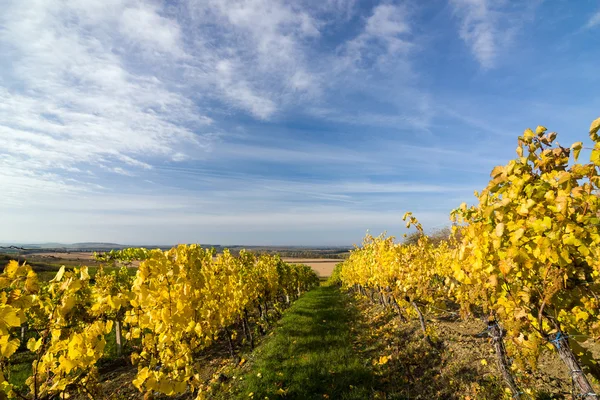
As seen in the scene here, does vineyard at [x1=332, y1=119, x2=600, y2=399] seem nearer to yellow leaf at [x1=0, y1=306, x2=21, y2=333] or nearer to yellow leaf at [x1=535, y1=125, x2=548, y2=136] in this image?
yellow leaf at [x1=535, y1=125, x2=548, y2=136]

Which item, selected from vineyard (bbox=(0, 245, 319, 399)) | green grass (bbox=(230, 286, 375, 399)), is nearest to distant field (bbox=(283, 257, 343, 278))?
green grass (bbox=(230, 286, 375, 399))

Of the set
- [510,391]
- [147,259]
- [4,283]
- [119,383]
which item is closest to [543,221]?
[4,283]

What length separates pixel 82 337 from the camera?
2.85 m

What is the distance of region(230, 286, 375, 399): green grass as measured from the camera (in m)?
6.95

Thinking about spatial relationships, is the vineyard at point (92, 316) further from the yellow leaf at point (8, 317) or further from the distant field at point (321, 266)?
the distant field at point (321, 266)

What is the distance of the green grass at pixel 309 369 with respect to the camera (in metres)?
6.95

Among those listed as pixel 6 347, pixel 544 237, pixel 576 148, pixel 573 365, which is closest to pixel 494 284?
pixel 544 237

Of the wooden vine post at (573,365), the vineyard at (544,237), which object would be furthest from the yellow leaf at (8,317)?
the wooden vine post at (573,365)

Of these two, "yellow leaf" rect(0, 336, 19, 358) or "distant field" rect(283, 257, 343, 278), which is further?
"distant field" rect(283, 257, 343, 278)

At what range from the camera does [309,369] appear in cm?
817

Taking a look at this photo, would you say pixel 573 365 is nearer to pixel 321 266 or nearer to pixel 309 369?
pixel 309 369

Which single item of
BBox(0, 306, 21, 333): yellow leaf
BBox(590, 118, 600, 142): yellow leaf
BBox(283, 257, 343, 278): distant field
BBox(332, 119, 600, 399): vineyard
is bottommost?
BBox(283, 257, 343, 278): distant field

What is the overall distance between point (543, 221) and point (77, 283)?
3711 mm

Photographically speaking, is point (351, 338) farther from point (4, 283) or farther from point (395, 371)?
point (4, 283)
